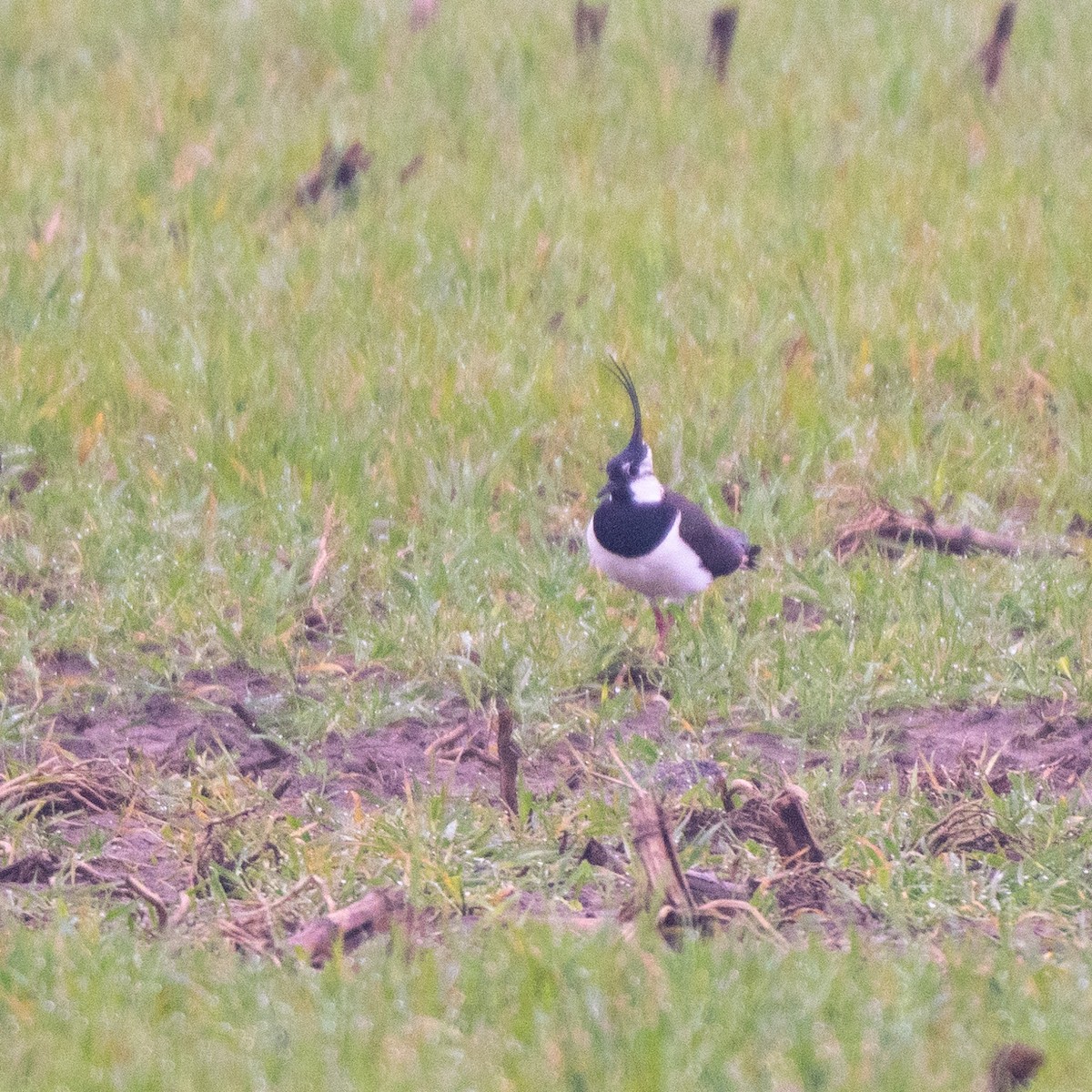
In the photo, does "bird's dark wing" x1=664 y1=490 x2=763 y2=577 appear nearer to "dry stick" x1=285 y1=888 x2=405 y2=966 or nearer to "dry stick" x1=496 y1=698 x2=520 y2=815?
"dry stick" x1=496 y1=698 x2=520 y2=815

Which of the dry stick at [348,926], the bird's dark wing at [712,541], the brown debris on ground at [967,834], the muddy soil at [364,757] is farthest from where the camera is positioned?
the bird's dark wing at [712,541]

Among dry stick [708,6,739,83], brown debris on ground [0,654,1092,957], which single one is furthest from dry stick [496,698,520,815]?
dry stick [708,6,739,83]

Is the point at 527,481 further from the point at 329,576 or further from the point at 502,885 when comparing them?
the point at 502,885

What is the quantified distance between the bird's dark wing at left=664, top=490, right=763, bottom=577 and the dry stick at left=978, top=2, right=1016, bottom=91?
427 cm

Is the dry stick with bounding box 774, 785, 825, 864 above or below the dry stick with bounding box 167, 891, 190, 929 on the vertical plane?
above

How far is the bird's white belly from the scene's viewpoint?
4926 millimetres

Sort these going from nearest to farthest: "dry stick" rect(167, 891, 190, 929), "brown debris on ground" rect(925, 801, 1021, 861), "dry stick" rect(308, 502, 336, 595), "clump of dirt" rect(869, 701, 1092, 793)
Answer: "dry stick" rect(167, 891, 190, 929) → "brown debris on ground" rect(925, 801, 1021, 861) → "clump of dirt" rect(869, 701, 1092, 793) → "dry stick" rect(308, 502, 336, 595)

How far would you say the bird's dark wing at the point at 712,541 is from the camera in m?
5.08

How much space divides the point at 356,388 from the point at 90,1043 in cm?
365

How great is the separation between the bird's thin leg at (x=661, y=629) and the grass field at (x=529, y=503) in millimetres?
39

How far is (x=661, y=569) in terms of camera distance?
495 centimetres

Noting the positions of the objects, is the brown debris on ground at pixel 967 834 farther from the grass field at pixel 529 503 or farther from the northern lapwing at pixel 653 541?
the northern lapwing at pixel 653 541

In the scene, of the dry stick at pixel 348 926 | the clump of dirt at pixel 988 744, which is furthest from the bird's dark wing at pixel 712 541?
the dry stick at pixel 348 926

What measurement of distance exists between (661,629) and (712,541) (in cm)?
33
